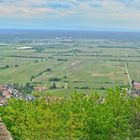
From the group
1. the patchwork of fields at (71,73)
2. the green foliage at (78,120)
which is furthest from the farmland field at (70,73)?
the green foliage at (78,120)

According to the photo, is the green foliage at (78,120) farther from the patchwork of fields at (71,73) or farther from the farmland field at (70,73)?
the patchwork of fields at (71,73)

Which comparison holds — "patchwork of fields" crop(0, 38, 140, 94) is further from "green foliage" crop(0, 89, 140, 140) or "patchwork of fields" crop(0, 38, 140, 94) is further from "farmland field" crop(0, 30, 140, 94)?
"green foliage" crop(0, 89, 140, 140)

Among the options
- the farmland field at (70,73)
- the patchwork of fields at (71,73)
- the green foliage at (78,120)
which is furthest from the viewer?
the patchwork of fields at (71,73)

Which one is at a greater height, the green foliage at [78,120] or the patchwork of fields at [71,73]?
the green foliage at [78,120]

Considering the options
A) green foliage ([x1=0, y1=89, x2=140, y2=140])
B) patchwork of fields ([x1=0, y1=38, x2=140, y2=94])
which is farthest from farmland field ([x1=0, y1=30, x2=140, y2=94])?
green foliage ([x1=0, y1=89, x2=140, y2=140])

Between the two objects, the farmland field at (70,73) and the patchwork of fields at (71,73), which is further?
the patchwork of fields at (71,73)

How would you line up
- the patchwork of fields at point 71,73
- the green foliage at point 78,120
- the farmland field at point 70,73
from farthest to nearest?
the patchwork of fields at point 71,73
the farmland field at point 70,73
the green foliage at point 78,120

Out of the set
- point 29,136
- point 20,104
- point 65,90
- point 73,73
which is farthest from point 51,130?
point 73,73

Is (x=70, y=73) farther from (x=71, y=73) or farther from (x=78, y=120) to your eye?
(x=78, y=120)

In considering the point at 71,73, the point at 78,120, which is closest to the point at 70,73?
the point at 71,73
